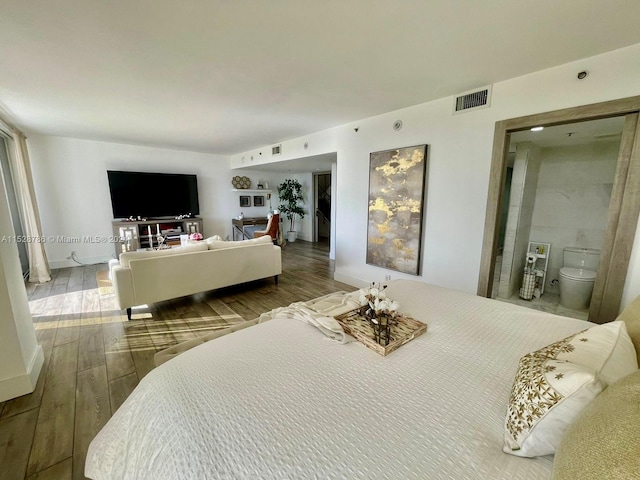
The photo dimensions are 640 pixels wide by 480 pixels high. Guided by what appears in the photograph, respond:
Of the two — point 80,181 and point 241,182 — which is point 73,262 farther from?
point 241,182

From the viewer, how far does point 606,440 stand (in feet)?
1.52

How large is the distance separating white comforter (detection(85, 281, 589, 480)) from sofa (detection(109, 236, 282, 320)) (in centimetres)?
211

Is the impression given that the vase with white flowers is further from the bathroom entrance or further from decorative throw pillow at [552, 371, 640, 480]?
the bathroom entrance


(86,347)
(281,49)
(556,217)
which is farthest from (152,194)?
(556,217)

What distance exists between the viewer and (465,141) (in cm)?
257

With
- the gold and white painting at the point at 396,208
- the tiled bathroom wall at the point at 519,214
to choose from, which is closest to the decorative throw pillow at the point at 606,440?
the gold and white painting at the point at 396,208

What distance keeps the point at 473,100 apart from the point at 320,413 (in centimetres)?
298

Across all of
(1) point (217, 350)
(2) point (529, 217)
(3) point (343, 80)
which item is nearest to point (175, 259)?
(1) point (217, 350)

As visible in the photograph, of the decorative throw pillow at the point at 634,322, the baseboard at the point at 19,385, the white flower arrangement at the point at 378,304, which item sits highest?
the decorative throw pillow at the point at 634,322

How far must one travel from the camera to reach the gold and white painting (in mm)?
2949

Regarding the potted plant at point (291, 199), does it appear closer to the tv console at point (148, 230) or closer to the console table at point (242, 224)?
the console table at point (242, 224)

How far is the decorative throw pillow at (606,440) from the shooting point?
416 mm

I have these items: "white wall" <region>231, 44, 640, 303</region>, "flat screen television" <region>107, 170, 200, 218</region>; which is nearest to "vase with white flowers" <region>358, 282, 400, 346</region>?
"white wall" <region>231, 44, 640, 303</region>

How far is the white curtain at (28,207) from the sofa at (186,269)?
2.29 metres
